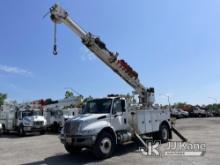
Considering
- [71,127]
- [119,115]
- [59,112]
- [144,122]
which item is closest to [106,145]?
[71,127]

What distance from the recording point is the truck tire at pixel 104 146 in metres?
11.6

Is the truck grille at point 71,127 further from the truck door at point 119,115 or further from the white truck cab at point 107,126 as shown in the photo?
the truck door at point 119,115

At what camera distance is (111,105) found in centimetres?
1306

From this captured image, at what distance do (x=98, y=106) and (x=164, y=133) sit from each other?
4.88 m

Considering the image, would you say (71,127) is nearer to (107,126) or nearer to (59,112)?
(107,126)

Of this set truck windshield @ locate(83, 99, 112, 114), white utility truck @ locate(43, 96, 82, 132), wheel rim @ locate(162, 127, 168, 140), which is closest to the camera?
truck windshield @ locate(83, 99, 112, 114)

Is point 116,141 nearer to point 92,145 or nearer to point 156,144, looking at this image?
point 92,145

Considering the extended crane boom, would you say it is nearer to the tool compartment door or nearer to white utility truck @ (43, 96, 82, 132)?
the tool compartment door

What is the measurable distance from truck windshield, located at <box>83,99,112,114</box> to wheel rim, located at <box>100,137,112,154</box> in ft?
4.54

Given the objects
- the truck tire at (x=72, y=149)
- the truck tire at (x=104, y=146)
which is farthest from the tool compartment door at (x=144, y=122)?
the truck tire at (x=72, y=149)

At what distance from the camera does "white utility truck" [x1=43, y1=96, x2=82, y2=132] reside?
2755 cm

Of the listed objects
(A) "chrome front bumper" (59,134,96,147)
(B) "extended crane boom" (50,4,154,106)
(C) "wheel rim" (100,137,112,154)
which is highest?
(B) "extended crane boom" (50,4,154,106)

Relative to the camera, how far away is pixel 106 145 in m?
12.0

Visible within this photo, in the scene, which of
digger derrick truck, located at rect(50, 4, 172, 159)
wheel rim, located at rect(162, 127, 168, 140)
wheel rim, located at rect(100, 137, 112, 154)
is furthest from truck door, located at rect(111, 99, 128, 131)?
wheel rim, located at rect(162, 127, 168, 140)
